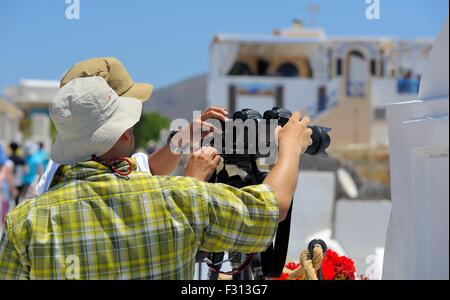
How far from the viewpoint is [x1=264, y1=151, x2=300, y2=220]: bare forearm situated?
194cm

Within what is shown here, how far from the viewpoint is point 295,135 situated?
79.7 inches

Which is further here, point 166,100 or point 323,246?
point 166,100

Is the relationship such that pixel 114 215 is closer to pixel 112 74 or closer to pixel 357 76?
pixel 112 74

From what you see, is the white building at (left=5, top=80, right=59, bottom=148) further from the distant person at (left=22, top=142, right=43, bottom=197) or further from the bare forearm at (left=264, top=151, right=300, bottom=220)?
the bare forearm at (left=264, top=151, right=300, bottom=220)

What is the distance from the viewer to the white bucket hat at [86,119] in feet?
6.22

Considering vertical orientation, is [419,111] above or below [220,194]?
above

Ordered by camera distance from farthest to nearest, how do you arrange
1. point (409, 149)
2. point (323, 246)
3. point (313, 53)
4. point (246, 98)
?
point (313, 53), point (246, 98), point (323, 246), point (409, 149)

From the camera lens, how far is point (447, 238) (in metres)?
1.87

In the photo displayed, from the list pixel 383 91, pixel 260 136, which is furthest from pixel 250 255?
pixel 383 91

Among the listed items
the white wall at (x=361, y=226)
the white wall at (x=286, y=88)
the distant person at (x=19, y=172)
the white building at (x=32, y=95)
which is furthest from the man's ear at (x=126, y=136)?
the white building at (x=32, y=95)

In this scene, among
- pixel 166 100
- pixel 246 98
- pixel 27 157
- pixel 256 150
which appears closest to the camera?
pixel 256 150

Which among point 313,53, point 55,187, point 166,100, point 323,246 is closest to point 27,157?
point 323,246

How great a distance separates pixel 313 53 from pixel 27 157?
2523 centimetres

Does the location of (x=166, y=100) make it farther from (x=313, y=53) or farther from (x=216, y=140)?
(x=216, y=140)
